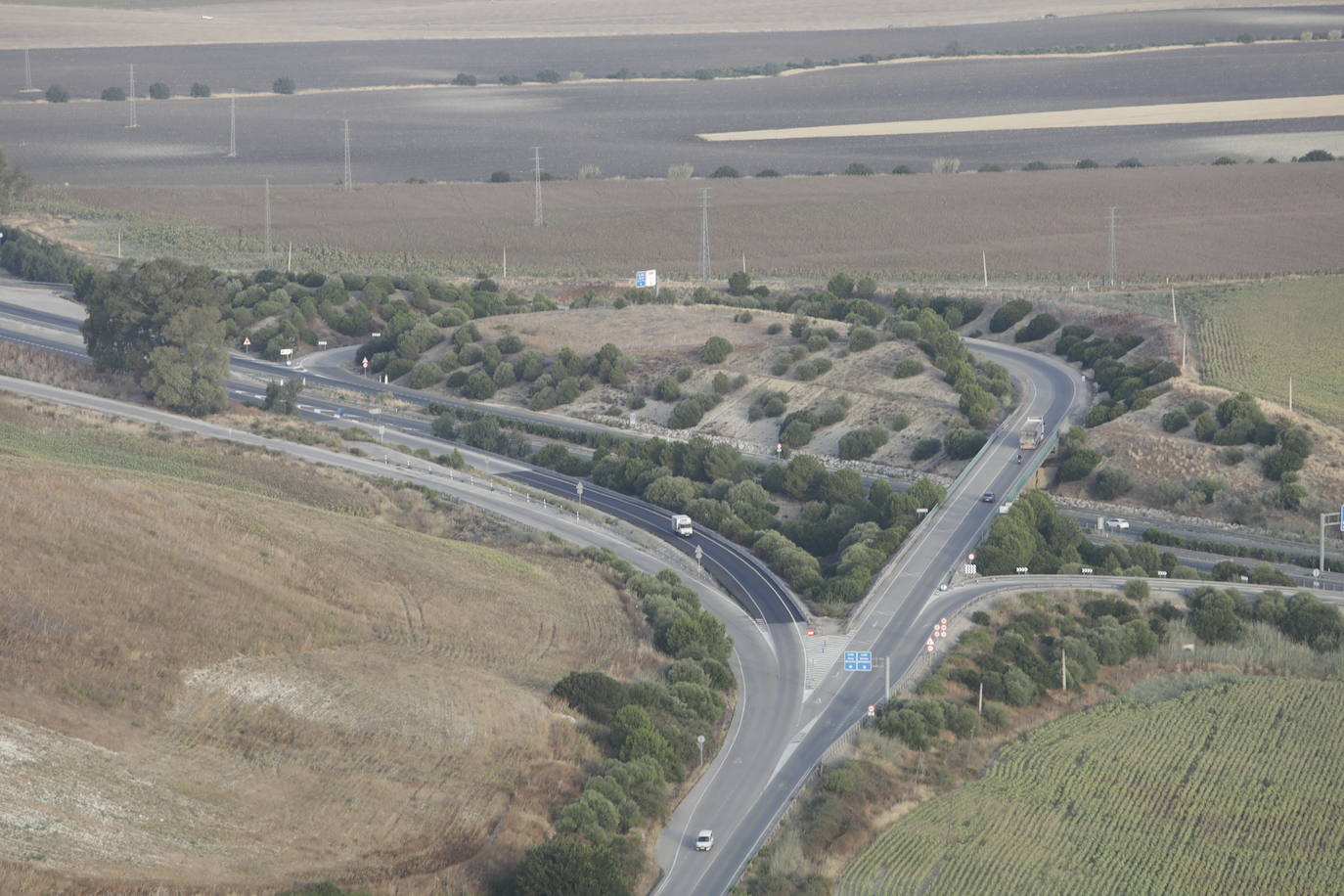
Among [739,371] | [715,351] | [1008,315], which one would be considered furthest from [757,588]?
[1008,315]

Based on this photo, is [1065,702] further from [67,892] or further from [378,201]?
[378,201]

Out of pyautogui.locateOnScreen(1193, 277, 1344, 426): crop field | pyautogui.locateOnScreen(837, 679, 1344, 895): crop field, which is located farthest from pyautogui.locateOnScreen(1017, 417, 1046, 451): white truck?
pyautogui.locateOnScreen(837, 679, 1344, 895): crop field

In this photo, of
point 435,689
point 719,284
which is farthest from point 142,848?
point 719,284

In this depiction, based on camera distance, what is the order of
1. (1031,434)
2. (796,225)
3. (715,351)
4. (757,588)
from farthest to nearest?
(796,225), (715,351), (1031,434), (757,588)

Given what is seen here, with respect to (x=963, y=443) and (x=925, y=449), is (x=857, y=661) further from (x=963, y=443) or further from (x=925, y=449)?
(x=925, y=449)

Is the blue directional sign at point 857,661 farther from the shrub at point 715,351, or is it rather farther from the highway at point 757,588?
the shrub at point 715,351

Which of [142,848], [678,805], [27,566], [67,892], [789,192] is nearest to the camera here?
[67,892]

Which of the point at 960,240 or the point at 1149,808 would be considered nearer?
the point at 1149,808

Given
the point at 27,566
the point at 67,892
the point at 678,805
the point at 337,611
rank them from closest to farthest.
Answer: the point at 67,892 → the point at 678,805 → the point at 27,566 → the point at 337,611
